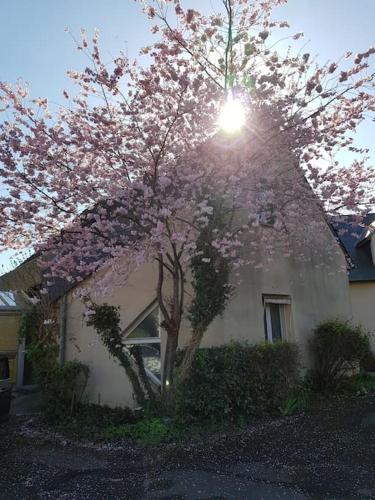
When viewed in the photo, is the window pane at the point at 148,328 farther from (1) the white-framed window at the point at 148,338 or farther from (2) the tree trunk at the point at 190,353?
(2) the tree trunk at the point at 190,353

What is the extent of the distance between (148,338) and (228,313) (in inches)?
66.1

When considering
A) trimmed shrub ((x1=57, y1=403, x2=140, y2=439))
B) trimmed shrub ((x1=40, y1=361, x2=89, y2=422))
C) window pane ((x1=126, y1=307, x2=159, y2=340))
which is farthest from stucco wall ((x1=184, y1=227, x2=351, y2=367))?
trimmed shrub ((x1=40, y1=361, x2=89, y2=422))

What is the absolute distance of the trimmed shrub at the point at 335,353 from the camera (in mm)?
9445

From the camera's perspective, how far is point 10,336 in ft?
41.7

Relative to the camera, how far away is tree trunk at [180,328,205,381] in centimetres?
687

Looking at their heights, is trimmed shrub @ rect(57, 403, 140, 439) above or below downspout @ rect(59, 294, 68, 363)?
below

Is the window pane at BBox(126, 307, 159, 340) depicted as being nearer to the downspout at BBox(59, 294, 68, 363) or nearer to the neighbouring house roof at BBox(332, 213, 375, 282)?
the downspout at BBox(59, 294, 68, 363)

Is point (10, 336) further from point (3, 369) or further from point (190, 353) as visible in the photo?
point (190, 353)

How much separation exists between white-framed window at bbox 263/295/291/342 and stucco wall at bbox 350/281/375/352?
5899mm

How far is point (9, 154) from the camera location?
6.48 meters

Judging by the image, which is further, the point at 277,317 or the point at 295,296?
the point at 295,296

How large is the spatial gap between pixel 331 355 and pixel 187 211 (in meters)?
5.06

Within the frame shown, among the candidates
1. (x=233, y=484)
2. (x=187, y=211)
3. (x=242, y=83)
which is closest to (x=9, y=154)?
(x=187, y=211)

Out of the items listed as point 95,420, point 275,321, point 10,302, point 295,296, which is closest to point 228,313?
point 275,321
